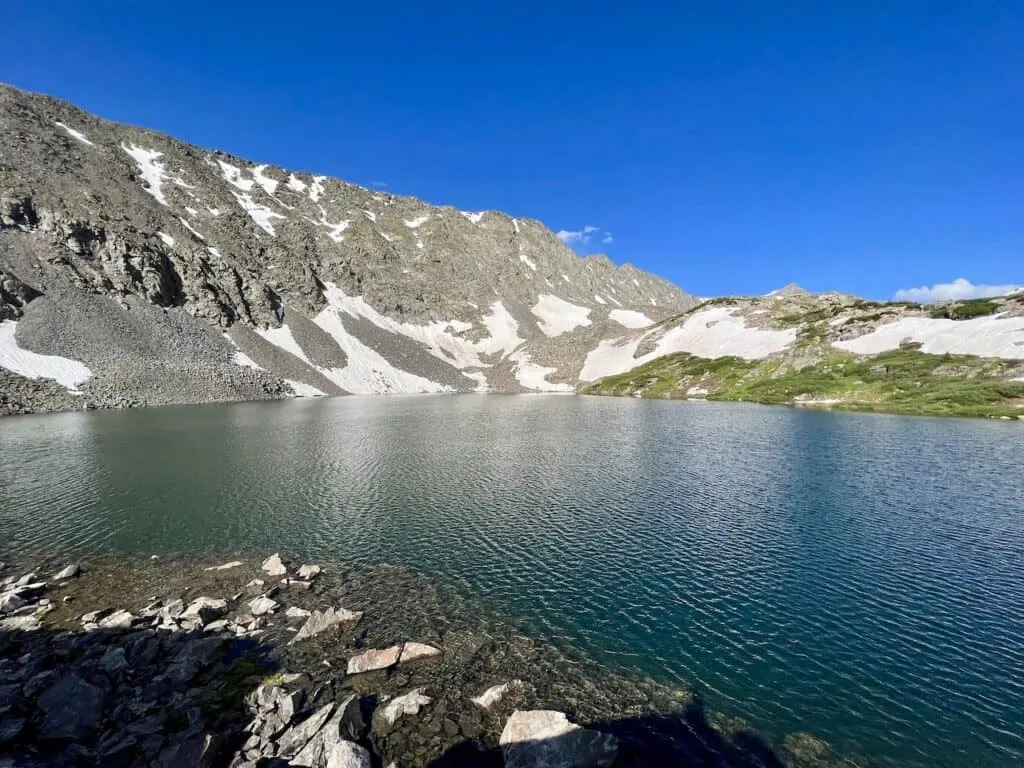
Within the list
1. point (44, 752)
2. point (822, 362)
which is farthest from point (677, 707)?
point (822, 362)

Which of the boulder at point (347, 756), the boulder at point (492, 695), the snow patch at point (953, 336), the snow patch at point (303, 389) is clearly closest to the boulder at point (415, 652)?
the boulder at point (492, 695)

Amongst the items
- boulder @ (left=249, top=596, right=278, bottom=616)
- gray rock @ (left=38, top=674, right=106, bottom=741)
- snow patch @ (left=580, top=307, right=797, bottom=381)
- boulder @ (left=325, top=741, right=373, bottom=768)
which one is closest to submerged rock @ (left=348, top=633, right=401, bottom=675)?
boulder @ (left=325, top=741, right=373, bottom=768)

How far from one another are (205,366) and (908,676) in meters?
155

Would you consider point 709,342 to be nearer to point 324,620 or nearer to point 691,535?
point 691,535

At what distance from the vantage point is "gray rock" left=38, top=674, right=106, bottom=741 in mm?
15602

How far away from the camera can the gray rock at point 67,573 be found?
27625mm

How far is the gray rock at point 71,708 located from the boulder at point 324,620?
259 inches

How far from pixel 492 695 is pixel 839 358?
5859 inches

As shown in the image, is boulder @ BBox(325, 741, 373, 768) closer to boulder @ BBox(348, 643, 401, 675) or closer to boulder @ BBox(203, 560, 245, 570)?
boulder @ BBox(348, 643, 401, 675)

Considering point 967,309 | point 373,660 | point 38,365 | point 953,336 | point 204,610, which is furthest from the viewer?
point 967,309

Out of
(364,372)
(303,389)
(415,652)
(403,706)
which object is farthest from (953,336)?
(303,389)

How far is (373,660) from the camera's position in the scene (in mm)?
19719

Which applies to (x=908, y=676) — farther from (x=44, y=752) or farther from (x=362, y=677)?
(x=44, y=752)

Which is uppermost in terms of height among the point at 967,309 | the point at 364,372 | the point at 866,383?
the point at 967,309
